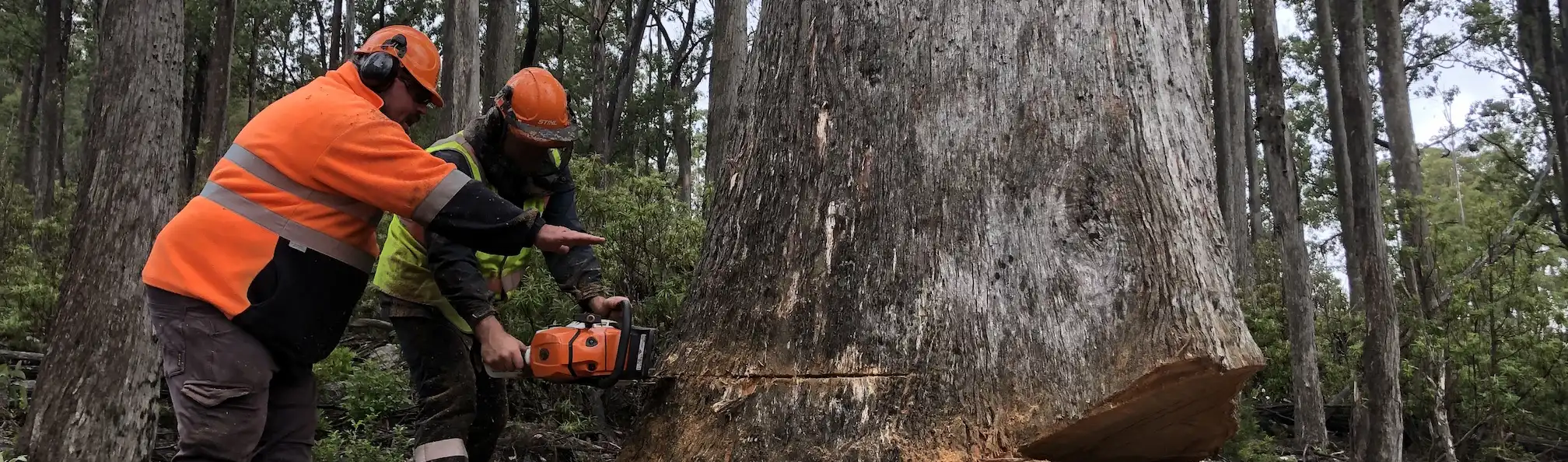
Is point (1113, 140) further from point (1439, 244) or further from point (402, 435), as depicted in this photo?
point (1439, 244)

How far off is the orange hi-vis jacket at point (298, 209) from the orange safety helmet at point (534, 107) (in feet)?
2.27

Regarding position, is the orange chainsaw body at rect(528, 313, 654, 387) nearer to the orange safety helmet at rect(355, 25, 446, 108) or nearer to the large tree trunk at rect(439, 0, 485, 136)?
the orange safety helmet at rect(355, 25, 446, 108)

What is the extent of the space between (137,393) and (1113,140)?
17.3ft

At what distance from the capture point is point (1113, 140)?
2.27 metres

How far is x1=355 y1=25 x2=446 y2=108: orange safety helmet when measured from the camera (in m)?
2.53

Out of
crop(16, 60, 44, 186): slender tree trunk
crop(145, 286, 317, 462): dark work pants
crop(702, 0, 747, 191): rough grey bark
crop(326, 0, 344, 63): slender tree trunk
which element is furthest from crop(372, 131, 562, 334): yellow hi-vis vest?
crop(16, 60, 44, 186): slender tree trunk

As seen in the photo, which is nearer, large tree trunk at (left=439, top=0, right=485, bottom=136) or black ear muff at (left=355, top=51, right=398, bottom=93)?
black ear muff at (left=355, top=51, right=398, bottom=93)

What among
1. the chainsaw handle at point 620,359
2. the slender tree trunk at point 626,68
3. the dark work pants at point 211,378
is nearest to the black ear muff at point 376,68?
the dark work pants at point 211,378

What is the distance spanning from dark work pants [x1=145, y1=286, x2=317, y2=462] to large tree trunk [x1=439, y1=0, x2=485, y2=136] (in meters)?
8.36

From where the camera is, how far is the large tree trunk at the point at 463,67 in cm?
1047

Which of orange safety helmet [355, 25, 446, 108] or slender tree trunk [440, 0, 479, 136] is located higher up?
slender tree trunk [440, 0, 479, 136]

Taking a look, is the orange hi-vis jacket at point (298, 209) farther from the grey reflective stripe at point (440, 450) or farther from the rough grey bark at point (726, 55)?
the rough grey bark at point (726, 55)

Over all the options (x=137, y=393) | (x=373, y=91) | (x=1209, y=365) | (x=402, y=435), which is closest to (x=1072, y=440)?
(x=1209, y=365)

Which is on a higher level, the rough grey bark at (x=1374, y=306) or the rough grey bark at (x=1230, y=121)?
the rough grey bark at (x=1230, y=121)
